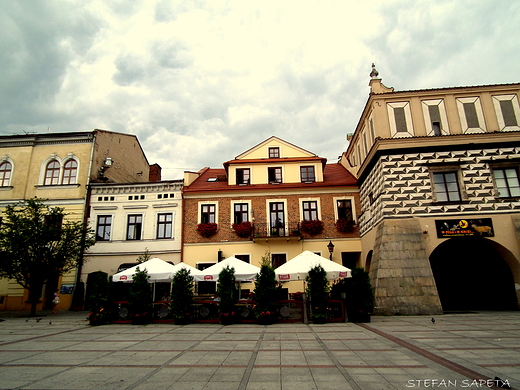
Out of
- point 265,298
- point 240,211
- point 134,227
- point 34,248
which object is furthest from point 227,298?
point 34,248

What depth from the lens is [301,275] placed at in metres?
14.9

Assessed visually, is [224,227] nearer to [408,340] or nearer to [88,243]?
[88,243]

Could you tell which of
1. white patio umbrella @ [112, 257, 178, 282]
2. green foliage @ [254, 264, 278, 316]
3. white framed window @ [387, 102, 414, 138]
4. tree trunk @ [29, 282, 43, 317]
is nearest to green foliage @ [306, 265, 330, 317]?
green foliage @ [254, 264, 278, 316]

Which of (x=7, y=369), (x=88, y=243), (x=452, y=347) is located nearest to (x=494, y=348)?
(x=452, y=347)

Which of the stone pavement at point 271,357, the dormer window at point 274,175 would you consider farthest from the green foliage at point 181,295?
the dormer window at point 274,175

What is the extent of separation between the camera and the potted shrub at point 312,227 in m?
22.9

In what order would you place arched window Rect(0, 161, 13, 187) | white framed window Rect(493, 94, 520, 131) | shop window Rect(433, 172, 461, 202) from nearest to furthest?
shop window Rect(433, 172, 461, 202) < white framed window Rect(493, 94, 520, 131) < arched window Rect(0, 161, 13, 187)

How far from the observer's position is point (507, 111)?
1866cm

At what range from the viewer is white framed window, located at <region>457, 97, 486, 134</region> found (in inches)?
727

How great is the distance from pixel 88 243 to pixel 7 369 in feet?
50.2

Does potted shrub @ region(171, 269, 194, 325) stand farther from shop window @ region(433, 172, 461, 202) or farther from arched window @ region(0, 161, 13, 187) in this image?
arched window @ region(0, 161, 13, 187)

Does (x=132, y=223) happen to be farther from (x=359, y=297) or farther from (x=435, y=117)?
(x=435, y=117)

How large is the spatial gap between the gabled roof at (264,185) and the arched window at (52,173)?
1020 centimetres

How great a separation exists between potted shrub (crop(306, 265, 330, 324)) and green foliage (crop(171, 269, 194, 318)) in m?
5.58
